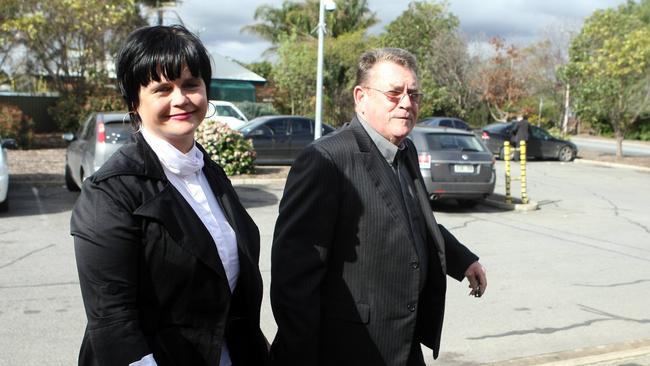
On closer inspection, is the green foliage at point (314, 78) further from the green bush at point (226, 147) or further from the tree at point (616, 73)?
the green bush at point (226, 147)

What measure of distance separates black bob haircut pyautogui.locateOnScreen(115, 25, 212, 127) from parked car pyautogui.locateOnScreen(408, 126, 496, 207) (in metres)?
10.5

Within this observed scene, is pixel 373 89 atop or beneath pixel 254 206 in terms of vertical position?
atop

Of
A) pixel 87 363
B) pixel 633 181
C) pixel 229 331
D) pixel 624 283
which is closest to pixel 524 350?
pixel 624 283

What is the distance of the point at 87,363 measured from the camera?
2033 millimetres

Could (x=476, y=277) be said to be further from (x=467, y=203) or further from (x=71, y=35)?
(x=71, y=35)

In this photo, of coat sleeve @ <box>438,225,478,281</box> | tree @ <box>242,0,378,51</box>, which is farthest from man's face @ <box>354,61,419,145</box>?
tree @ <box>242,0,378,51</box>

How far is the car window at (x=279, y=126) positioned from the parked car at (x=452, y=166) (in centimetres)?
677

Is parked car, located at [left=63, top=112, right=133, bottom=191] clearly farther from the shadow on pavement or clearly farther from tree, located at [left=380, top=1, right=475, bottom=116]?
tree, located at [left=380, top=1, right=475, bottom=116]

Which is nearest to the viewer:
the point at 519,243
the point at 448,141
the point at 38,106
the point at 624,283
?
the point at 624,283

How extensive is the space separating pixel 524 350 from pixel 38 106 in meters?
27.3

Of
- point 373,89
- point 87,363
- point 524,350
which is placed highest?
point 373,89

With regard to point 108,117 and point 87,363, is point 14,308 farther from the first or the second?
point 108,117

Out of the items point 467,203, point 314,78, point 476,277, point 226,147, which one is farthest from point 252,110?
point 476,277

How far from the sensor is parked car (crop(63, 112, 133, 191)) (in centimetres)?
1131
